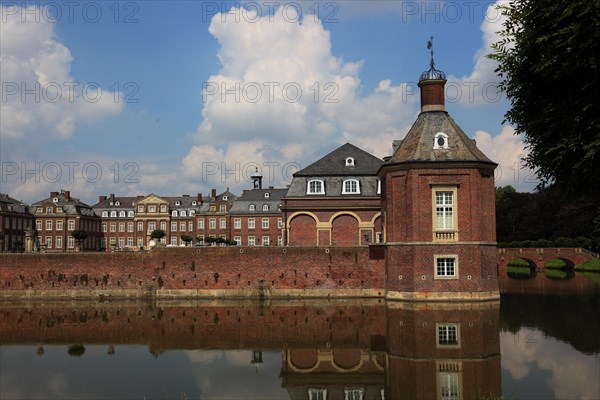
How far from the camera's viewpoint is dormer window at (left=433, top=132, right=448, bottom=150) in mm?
26016

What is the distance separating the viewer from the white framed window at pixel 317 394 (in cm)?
1204

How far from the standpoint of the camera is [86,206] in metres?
72.4

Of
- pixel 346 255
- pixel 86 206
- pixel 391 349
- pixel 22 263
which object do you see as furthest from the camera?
pixel 86 206

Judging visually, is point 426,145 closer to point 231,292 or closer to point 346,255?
point 346,255

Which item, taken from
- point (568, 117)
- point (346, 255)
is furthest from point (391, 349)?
point (346, 255)

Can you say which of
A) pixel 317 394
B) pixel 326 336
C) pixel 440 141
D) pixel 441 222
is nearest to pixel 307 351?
pixel 326 336

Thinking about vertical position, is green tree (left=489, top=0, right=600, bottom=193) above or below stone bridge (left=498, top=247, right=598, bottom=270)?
above

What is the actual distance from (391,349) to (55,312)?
17.6m

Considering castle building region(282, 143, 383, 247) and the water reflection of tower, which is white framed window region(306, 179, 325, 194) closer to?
castle building region(282, 143, 383, 247)

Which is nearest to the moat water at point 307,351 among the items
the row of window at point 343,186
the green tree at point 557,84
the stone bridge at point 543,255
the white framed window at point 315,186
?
the green tree at point 557,84

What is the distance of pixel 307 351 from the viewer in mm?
16297

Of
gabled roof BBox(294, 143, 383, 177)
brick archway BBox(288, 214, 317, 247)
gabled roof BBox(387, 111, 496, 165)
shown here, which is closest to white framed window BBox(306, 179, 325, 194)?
gabled roof BBox(294, 143, 383, 177)

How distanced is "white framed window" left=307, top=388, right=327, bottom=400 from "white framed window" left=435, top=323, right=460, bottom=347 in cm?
526

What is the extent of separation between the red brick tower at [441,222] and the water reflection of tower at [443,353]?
1.87 metres
